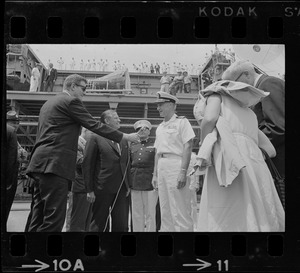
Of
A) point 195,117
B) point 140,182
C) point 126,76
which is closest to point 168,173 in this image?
point 140,182

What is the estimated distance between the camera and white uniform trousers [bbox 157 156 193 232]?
5688 mm

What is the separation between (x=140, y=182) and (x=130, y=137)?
507mm

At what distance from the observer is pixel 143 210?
226 inches

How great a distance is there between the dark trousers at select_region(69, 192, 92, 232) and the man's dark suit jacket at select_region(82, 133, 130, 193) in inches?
6.2

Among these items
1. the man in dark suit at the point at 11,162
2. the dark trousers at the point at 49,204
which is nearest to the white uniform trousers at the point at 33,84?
the man in dark suit at the point at 11,162

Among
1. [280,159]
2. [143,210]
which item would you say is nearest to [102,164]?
[143,210]

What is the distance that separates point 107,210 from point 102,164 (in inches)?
21.3

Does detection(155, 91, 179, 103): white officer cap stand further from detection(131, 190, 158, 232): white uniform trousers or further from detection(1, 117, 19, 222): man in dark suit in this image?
detection(1, 117, 19, 222): man in dark suit

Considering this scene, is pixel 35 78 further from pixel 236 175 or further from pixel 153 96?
pixel 236 175

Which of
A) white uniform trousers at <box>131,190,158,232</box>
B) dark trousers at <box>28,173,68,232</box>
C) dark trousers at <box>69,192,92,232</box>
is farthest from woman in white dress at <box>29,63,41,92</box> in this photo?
white uniform trousers at <box>131,190,158,232</box>
